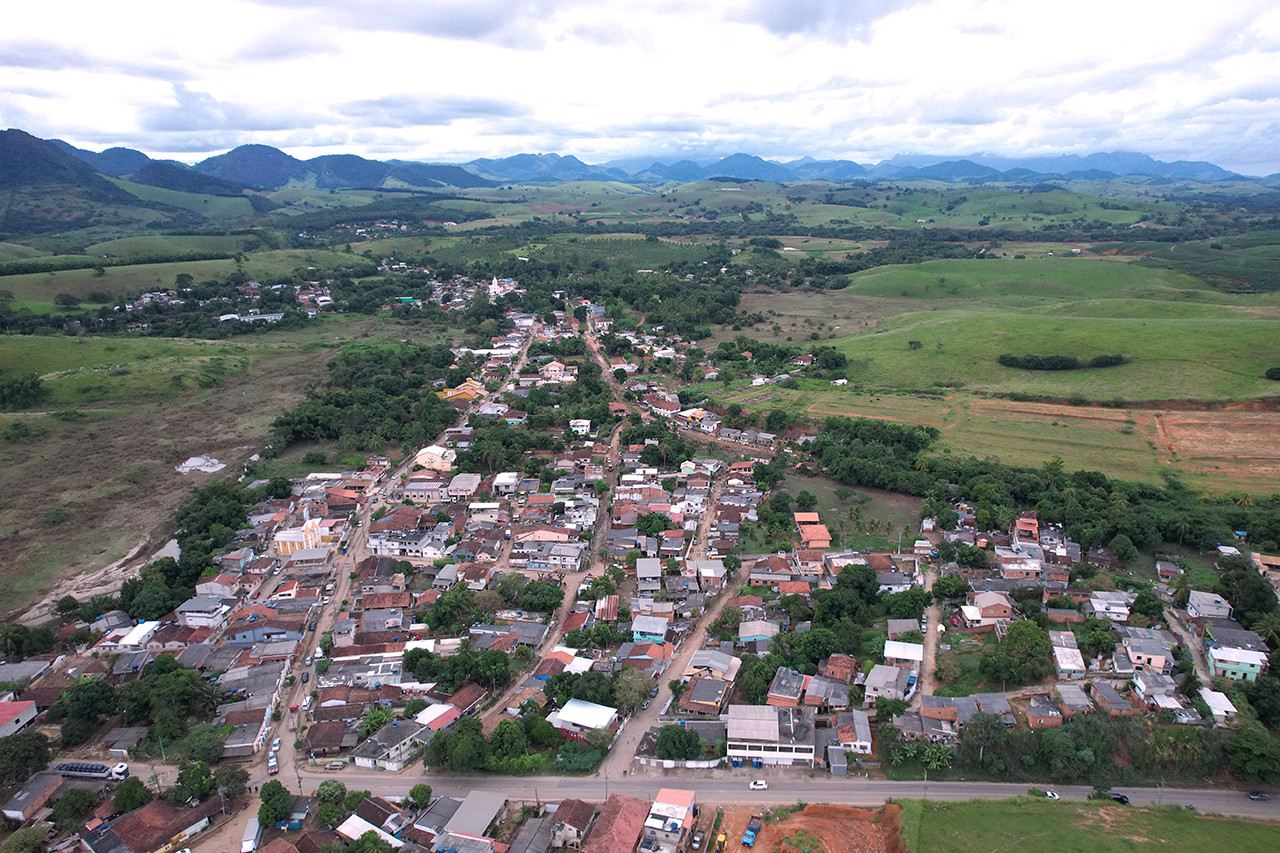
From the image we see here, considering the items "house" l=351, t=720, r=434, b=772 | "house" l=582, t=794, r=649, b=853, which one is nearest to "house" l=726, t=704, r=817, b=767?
"house" l=582, t=794, r=649, b=853

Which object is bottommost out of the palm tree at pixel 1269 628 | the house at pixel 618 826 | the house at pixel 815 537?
the house at pixel 618 826

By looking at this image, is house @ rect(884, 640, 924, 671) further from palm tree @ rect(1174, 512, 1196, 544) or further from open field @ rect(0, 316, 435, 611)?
open field @ rect(0, 316, 435, 611)

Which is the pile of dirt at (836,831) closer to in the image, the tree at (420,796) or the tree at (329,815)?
the tree at (420,796)

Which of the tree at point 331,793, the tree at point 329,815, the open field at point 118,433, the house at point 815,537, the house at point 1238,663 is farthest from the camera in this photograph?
the open field at point 118,433

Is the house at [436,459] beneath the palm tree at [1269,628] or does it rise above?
above

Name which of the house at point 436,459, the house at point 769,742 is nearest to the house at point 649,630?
the house at point 769,742

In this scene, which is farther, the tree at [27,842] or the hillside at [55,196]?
the hillside at [55,196]

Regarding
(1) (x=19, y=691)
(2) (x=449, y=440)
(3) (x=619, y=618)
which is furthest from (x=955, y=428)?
(1) (x=19, y=691)
